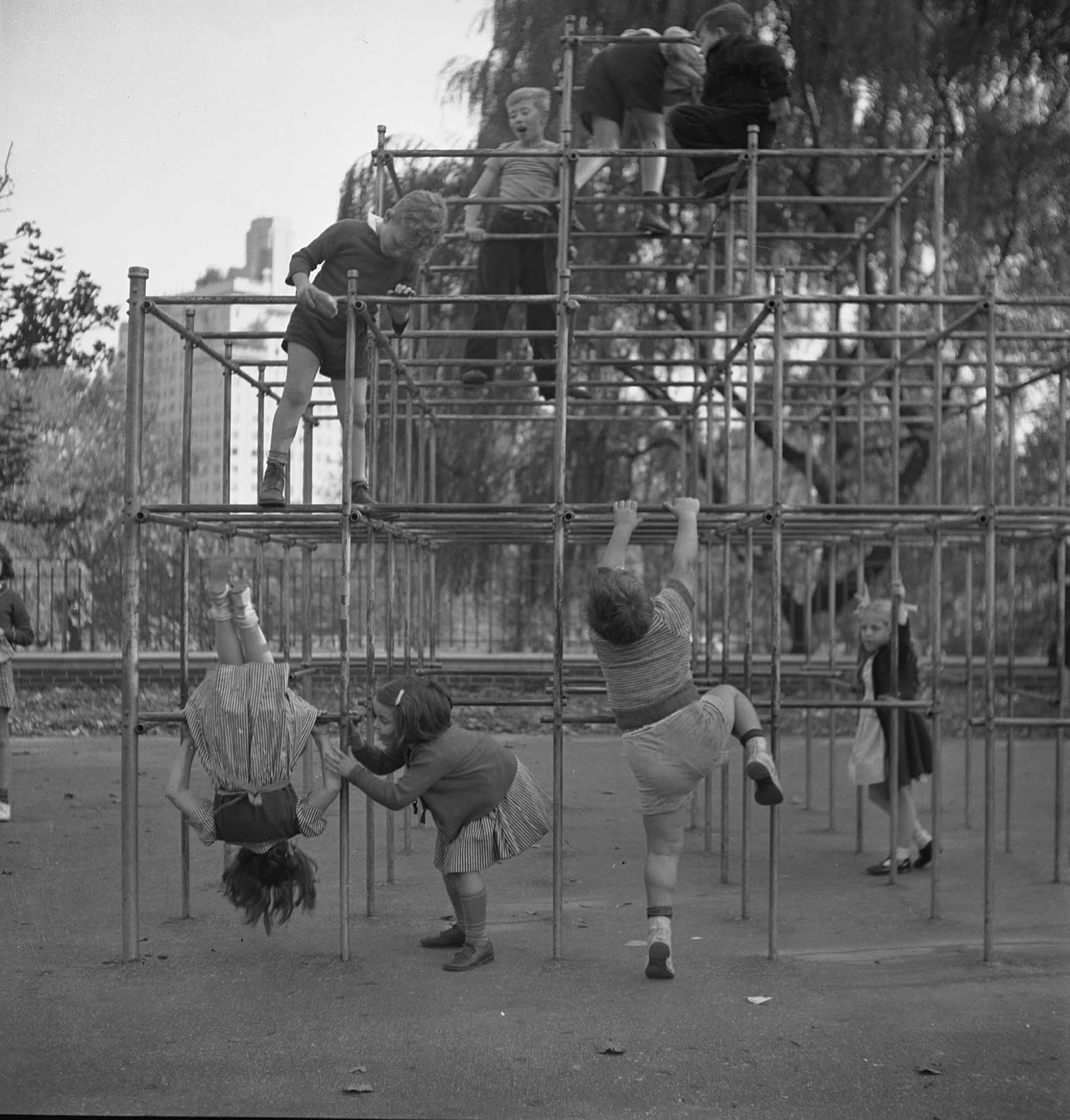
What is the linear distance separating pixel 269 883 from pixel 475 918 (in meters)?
0.70

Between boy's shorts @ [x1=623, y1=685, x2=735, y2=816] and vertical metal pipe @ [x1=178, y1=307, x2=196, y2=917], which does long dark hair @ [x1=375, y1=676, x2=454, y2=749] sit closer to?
boy's shorts @ [x1=623, y1=685, x2=735, y2=816]

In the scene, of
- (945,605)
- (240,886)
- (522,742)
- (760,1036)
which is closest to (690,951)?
(760,1036)

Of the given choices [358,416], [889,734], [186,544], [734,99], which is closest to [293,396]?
[358,416]

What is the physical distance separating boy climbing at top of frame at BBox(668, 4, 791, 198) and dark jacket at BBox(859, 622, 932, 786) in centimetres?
335

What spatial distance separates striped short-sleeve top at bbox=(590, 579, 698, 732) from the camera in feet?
16.4

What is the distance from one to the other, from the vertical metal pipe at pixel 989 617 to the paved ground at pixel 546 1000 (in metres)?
0.26

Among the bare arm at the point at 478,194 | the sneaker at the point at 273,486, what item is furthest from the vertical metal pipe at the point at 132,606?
the bare arm at the point at 478,194

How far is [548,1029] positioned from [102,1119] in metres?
1.33

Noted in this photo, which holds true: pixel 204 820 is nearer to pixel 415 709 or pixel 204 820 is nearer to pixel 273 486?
pixel 415 709

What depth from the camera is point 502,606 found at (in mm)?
16594

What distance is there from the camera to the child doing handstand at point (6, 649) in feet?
25.7

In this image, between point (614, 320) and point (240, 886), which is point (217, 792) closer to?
point (240, 886)

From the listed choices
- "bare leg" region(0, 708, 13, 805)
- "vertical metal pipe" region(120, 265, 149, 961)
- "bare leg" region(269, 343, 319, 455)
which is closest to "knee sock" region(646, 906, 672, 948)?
"vertical metal pipe" region(120, 265, 149, 961)

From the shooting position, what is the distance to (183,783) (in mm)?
5000
